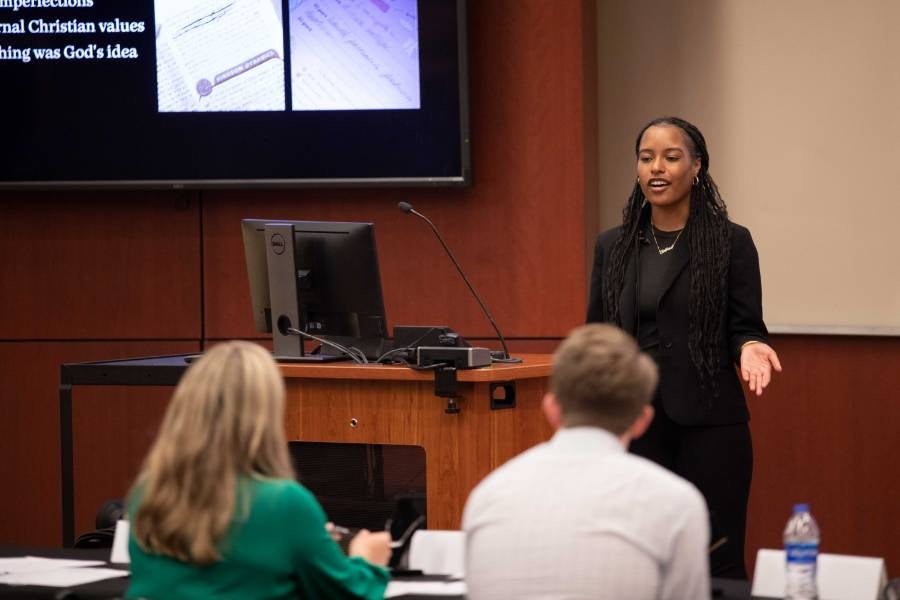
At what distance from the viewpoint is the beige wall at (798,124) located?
16.4ft

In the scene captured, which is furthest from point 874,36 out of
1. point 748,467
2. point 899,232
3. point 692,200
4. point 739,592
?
point 739,592

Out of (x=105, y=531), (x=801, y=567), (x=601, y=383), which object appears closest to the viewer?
(x=601, y=383)

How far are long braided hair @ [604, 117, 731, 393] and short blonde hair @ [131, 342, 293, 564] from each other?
5.11 feet

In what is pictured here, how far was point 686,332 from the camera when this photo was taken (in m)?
3.29

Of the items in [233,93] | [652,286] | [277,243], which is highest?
[233,93]

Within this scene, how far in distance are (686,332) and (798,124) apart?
7.11 feet

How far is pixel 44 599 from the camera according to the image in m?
2.40

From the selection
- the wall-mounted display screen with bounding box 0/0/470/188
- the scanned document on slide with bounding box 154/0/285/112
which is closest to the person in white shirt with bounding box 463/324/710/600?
the wall-mounted display screen with bounding box 0/0/470/188

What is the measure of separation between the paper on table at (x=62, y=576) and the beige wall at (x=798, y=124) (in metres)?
3.36

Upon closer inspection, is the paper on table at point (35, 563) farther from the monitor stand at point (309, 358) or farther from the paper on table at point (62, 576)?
the monitor stand at point (309, 358)

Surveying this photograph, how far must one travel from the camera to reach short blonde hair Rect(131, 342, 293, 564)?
1.93 metres

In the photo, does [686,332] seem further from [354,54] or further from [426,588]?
[354,54]

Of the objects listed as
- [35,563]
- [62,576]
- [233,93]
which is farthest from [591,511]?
[233,93]

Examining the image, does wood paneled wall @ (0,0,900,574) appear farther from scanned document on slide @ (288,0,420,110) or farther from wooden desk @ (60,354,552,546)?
wooden desk @ (60,354,552,546)
